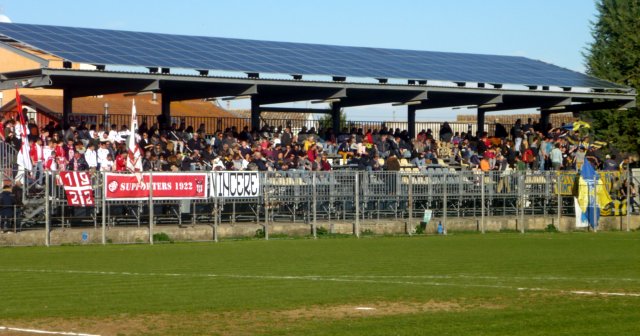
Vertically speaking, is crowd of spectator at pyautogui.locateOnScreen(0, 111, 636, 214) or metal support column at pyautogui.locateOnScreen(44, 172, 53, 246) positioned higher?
crowd of spectator at pyautogui.locateOnScreen(0, 111, 636, 214)

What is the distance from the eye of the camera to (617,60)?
217 ft

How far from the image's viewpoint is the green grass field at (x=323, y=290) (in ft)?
43.0

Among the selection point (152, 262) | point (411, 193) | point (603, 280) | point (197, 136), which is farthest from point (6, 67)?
point (603, 280)

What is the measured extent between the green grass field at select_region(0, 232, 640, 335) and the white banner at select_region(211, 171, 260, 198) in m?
4.53

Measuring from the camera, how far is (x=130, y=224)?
1245 inches

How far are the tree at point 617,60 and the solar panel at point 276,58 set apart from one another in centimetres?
815

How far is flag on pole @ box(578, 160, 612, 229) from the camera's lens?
1542 inches

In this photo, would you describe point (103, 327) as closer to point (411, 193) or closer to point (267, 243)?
point (267, 243)

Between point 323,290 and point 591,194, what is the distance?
79.4ft

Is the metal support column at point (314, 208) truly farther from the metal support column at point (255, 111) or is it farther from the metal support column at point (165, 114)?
the metal support column at point (255, 111)

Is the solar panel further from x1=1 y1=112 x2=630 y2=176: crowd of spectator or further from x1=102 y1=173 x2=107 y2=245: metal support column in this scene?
x1=102 y1=173 x2=107 y2=245: metal support column

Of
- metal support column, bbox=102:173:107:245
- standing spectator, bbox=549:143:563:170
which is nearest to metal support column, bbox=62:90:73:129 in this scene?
metal support column, bbox=102:173:107:245

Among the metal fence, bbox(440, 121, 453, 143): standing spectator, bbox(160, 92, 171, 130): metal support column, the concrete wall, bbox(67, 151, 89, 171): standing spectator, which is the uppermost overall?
bbox(160, 92, 171, 130): metal support column

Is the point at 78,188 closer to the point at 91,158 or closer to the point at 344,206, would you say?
the point at 91,158
